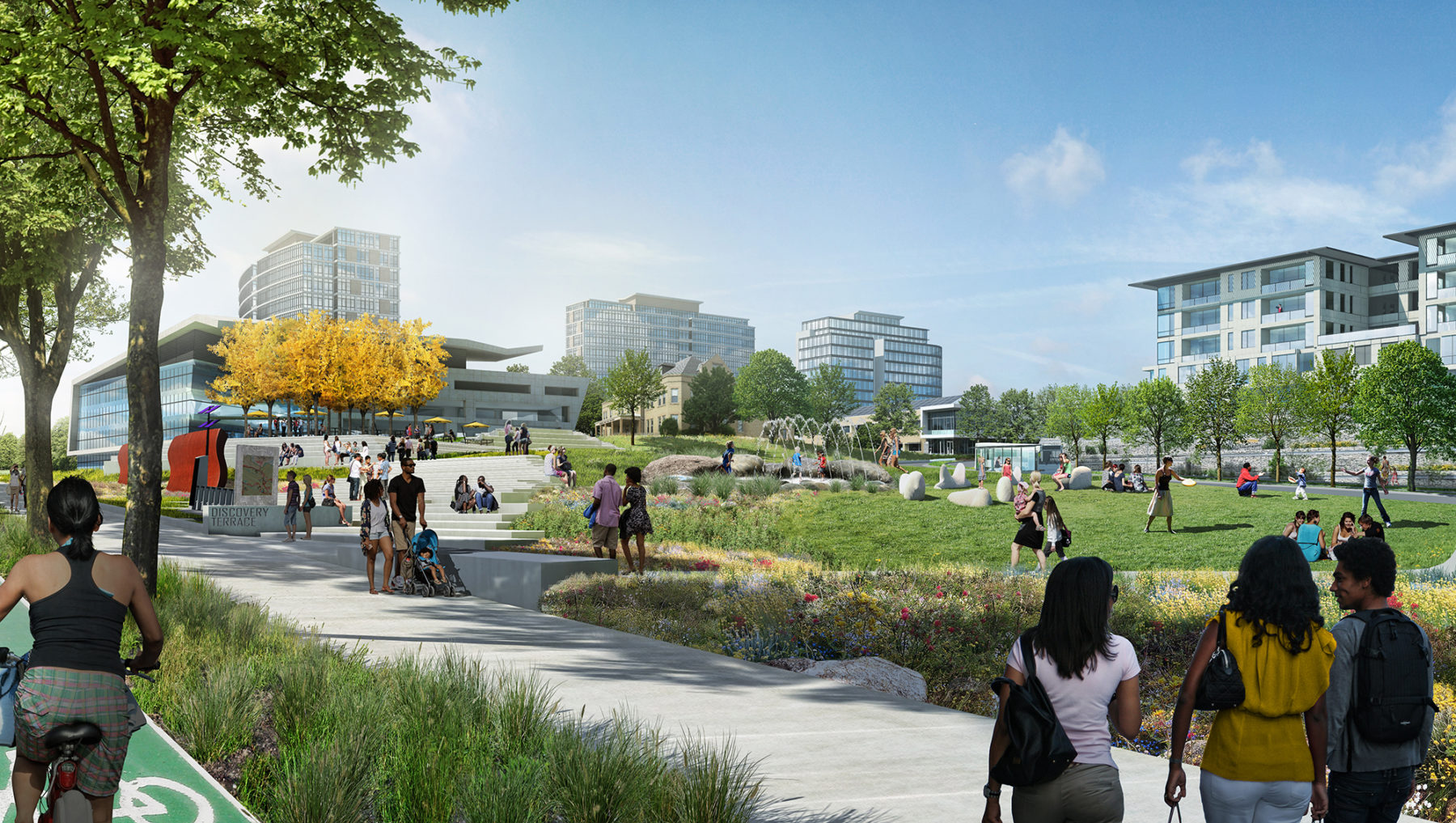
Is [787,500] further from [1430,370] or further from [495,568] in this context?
[1430,370]

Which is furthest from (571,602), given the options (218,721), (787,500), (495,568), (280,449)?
(280,449)

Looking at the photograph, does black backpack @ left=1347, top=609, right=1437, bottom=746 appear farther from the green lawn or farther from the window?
the window

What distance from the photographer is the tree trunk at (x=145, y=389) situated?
1093cm

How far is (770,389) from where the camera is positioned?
3797 inches

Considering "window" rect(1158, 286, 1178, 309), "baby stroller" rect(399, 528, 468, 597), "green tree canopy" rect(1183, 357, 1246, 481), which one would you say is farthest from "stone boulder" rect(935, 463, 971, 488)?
"window" rect(1158, 286, 1178, 309)

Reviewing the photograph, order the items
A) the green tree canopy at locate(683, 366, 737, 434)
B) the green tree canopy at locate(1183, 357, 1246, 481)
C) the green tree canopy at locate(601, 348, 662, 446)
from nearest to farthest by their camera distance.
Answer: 1. the green tree canopy at locate(1183, 357, 1246, 481)
2. the green tree canopy at locate(601, 348, 662, 446)
3. the green tree canopy at locate(683, 366, 737, 434)

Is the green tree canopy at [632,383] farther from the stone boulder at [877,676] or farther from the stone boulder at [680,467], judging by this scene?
the stone boulder at [877,676]

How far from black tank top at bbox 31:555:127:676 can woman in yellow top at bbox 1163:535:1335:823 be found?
3.91 m

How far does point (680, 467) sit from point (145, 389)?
78.2 ft

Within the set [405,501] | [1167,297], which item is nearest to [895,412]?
[1167,297]

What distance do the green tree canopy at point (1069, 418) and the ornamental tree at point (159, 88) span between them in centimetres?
7988

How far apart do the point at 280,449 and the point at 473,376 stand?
1874 inches

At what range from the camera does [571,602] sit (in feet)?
41.9

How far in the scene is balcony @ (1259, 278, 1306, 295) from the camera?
8694cm
